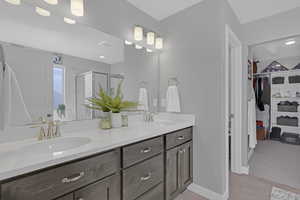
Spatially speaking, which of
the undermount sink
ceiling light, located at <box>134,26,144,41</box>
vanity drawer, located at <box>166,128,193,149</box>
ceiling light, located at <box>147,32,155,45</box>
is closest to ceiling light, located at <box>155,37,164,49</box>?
ceiling light, located at <box>147,32,155,45</box>

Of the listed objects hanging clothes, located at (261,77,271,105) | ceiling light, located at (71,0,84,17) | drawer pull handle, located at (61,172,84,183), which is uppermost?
ceiling light, located at (71,0,84,17)

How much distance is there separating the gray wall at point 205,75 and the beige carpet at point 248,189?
26cm

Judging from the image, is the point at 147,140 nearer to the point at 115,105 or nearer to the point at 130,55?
the point at 115,105

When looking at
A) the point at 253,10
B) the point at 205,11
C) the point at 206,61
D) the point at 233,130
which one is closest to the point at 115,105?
the point at 206,61

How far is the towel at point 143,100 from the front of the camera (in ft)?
6.85

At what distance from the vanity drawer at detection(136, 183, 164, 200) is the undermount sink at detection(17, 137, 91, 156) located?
712mm

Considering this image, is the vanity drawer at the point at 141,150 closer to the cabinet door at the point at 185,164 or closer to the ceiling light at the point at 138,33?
the cabinet door at the point at 185,164

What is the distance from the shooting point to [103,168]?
97cm

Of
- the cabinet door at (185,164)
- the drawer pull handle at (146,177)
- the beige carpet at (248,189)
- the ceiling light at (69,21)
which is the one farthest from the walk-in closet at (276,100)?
the ceiling light at (69,21)

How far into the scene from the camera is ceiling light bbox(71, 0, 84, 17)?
1294 mm

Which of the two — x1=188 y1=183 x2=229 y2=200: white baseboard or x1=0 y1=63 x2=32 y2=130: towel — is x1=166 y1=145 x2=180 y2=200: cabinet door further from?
x1=0 y1=63 x2=32 y2=130: towel

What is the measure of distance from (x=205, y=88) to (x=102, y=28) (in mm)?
1392

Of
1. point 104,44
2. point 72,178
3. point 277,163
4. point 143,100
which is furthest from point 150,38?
point 277,163

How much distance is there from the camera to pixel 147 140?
1298mm
